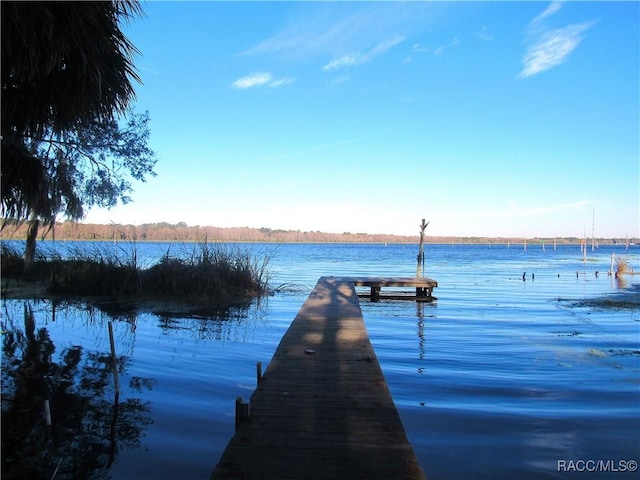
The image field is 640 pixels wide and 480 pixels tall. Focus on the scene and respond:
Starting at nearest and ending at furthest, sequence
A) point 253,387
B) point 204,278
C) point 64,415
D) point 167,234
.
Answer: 1. point 64,415
2. point 253,387
3. point 204,278
4. point 167,234

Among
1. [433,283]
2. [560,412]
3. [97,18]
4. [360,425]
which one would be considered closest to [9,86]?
[97,18]

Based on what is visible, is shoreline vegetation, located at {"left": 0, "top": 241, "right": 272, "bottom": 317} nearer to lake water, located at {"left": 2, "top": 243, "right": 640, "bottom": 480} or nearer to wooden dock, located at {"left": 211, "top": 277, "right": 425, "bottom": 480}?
lake water, located at {"left": 2, "top": 243, "right": 640, "bottom": 480}

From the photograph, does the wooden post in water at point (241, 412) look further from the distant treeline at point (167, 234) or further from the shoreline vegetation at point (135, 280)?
the shoreline vegetation at point (135, 280)

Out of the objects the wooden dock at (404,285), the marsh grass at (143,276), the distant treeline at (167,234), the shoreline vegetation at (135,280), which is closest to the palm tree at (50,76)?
the distant treeline at (167,234)

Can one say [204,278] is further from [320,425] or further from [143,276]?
[320,425]

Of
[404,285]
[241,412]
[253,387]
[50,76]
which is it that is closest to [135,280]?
[404,285]

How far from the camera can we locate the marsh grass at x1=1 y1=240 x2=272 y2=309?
55.7 feet

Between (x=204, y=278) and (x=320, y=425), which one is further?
(x=204, y=278)

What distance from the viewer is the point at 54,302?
50.3ft

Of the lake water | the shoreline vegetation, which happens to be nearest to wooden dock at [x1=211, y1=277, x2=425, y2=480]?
the lake water

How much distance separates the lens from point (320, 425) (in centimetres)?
444

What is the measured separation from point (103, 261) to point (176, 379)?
1233 cm

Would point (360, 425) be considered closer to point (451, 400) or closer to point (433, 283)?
point (451, 400)

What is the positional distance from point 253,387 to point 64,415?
2.60 meters
